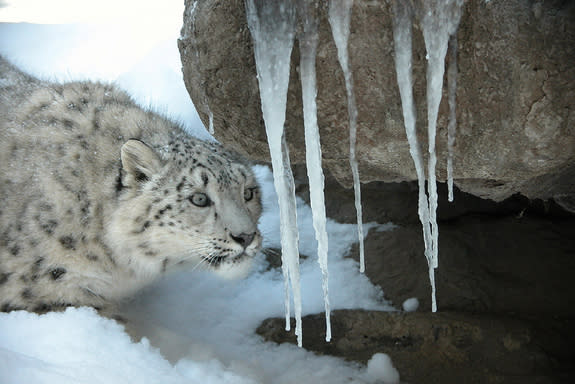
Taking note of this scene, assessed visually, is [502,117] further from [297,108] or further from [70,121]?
[70,121]

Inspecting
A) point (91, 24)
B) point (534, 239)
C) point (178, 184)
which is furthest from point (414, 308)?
point (91, 24)

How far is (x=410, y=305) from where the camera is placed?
11.5 ft

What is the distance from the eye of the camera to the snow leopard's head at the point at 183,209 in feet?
9.69

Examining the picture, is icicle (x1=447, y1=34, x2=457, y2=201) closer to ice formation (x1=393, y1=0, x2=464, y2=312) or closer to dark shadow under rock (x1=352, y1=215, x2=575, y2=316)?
ice formation (x1=393, y1=0, x2=464, y2=312)

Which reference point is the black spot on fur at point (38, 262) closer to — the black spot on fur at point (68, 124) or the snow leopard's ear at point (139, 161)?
the snow leopard's ear at point (139, 161)

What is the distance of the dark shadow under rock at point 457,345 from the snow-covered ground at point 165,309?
14cm

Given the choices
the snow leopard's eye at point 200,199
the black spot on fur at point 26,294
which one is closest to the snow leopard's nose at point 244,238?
the snow leopard's eye at point 200,199

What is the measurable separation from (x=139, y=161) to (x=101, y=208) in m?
0.37

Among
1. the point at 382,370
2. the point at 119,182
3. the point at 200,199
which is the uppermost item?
the point at 119,182

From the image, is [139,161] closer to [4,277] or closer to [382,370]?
[4,277]

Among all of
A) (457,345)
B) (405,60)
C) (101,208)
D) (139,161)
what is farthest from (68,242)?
(457,345)

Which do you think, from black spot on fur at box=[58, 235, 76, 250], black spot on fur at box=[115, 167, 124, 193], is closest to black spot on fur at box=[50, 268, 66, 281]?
black spot on fur at box=[58, 235, 76, 250]

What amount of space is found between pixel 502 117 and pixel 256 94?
1175 mm

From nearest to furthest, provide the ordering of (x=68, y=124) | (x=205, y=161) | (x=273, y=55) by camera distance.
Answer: (x=273, y=55)
(x=205, y=161)
(x=68, y=124)
